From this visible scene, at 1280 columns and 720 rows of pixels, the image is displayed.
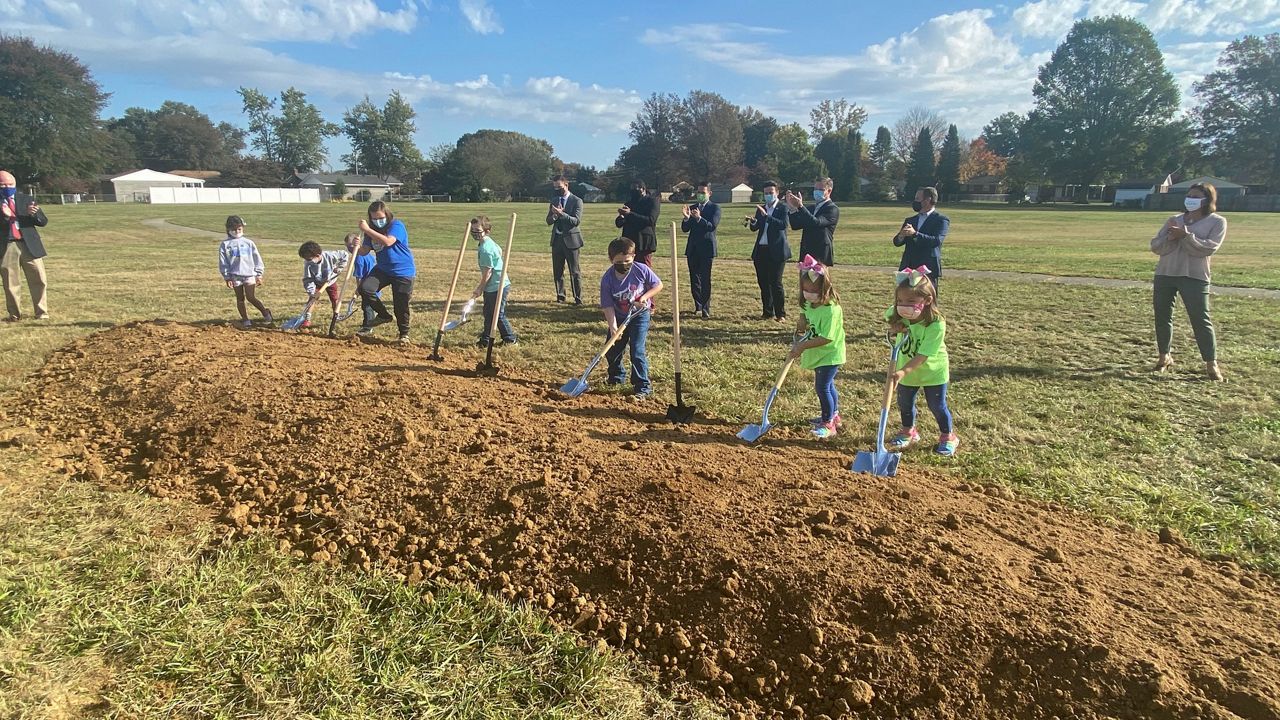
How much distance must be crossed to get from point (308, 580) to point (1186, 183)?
300 feet

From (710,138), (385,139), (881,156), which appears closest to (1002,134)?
(881,156)

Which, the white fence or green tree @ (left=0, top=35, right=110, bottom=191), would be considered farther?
the white fence

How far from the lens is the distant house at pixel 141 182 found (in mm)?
79000

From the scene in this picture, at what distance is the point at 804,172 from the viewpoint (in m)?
77.1

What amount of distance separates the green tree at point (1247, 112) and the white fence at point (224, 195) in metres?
91.6

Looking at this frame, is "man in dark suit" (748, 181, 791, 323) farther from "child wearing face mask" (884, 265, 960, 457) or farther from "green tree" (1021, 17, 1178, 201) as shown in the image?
"green tree" (1021, 17, 1178, 201)

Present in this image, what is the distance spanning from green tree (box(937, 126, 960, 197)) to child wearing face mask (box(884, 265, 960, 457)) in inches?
2919

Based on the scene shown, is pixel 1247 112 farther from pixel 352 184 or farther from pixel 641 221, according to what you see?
pixel 352 184

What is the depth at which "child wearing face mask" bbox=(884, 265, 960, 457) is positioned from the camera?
4805 mm

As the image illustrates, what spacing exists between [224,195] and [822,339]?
272ft

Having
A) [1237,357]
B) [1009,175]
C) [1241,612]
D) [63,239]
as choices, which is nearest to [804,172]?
[1009,175]

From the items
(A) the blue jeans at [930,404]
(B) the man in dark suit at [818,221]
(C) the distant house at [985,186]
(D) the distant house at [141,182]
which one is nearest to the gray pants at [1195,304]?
(B) the man in dark suit at [818,221]

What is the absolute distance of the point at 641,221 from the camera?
9711 millimetres

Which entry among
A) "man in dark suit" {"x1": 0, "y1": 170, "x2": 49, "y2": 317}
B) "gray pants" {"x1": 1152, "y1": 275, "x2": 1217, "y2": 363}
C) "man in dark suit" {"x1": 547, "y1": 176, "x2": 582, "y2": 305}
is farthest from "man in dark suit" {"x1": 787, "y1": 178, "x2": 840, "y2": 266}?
"man in dark suit" {"x1": 0, "y1": 170, "x2": 49, "y2": 317}
